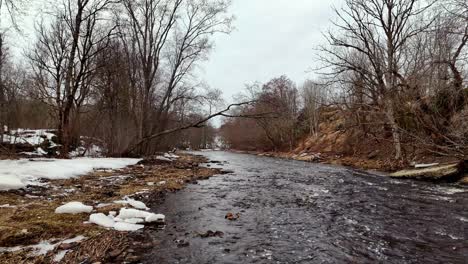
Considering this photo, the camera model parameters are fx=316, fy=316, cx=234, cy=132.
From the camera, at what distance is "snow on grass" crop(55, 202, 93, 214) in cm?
657

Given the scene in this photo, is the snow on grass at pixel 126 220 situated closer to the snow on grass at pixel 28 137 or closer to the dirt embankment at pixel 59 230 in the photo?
the dirt embankment at pixel 59 230

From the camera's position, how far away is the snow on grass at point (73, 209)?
21.6 ft

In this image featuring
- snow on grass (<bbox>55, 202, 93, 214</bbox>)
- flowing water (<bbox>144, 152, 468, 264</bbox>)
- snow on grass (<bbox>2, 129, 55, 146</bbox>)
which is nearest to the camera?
flowing water (<bbox>144, 152, 468, 264</bbox>)

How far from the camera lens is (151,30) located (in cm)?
2356

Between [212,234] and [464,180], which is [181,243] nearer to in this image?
[212,234]

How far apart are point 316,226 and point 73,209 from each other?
5271 mm

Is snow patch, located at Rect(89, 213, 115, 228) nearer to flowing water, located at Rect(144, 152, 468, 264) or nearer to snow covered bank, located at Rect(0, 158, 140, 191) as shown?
flowing water, located at Rect(144, 152, 468, 264)

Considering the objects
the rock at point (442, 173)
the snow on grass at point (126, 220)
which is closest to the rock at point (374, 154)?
the rock at point (442, 173)

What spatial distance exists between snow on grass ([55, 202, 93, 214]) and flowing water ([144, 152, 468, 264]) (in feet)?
5.91

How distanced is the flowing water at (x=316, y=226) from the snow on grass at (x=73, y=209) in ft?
5.91

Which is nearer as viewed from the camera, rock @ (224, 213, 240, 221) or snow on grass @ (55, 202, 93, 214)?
snow on grass @ (55, 202, 93, 214)

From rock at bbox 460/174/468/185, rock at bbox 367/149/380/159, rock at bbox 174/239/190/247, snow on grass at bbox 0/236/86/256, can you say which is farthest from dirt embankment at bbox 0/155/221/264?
rock at bbox 367/149/380/159

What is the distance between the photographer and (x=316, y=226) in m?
7.00

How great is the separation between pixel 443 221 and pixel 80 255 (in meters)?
7.67
